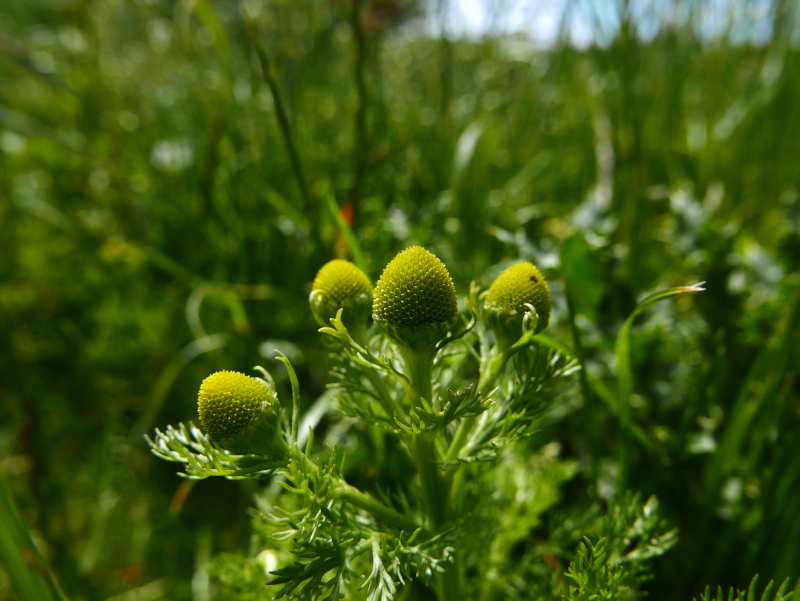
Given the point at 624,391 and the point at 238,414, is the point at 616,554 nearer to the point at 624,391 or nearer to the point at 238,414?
the point at 624,391

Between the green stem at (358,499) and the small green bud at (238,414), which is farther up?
the small green bud at (238,414)

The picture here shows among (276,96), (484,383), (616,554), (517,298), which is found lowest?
(616,554)

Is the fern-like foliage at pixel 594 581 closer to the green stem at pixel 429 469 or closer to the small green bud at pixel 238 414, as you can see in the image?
the green stem at pixel 429 469

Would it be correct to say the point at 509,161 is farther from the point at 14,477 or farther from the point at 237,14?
the point at 14,477

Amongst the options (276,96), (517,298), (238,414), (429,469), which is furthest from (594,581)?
(276,96)

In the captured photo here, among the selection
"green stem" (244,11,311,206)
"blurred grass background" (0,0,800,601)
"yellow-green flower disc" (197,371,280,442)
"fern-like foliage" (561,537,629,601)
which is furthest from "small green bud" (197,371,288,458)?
"green stem" (244,11,311,206)

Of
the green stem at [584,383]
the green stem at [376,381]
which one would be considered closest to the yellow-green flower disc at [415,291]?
the green stem at [376,381]

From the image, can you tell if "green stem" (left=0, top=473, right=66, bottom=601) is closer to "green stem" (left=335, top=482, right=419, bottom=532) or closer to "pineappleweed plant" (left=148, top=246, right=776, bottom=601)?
"pineappleweed plant" (left=148, top=246, right=776, bottom=601)
